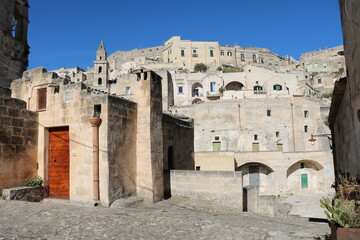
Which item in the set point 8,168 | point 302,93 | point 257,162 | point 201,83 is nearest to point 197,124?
point 257,162

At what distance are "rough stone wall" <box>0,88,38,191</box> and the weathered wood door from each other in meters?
0.52

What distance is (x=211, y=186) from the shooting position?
36.7 ft

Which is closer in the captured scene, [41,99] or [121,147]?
[121,147]

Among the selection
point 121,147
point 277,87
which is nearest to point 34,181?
point 121,147

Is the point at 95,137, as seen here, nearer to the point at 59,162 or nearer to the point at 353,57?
the point at 59,162

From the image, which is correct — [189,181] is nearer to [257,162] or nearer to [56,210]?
[56,210]

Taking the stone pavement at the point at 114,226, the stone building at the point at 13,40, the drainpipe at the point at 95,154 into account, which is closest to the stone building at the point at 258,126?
the stone building at the point at 13,40

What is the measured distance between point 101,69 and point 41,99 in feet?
150

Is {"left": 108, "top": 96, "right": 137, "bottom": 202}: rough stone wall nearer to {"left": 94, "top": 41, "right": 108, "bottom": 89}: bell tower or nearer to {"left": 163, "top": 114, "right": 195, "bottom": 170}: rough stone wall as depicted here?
{"left": 163, "top": 114, "right": 195, "bottom": 170}: rough stone wall

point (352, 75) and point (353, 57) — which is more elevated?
point (353, 57)

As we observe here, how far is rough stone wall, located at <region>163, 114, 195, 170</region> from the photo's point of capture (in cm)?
1348

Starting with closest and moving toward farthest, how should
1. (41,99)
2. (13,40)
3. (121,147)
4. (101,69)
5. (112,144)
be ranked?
(112,144) < (121,147) < (41,99) < (13,40) < (101,69)

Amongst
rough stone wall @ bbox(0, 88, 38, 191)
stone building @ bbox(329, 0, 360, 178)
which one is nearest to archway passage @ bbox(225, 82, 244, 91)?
rough stone wall @ bbox(0, 88, 38, 191)

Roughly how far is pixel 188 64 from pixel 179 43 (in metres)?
5.84
